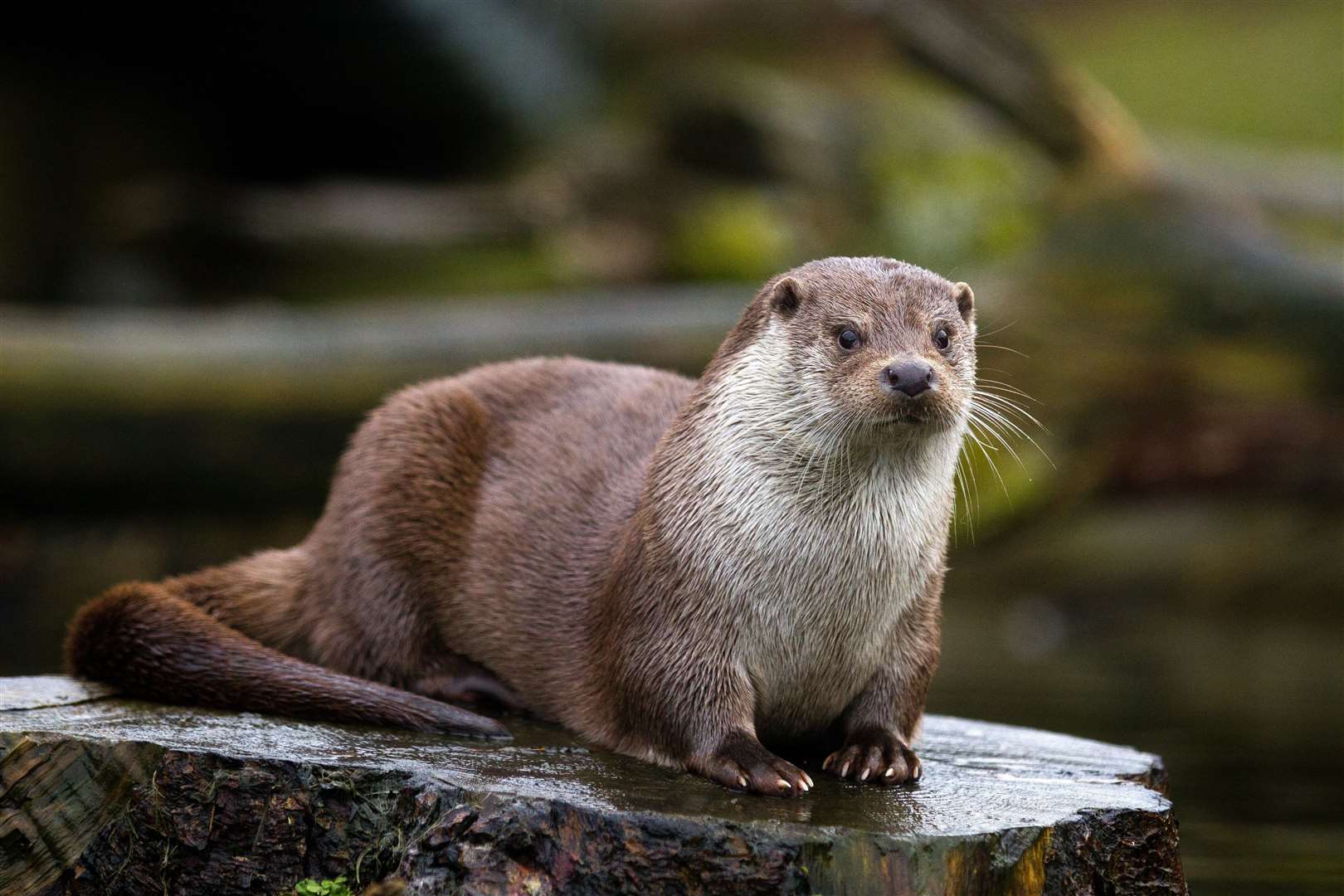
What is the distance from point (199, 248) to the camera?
1006 centimetres

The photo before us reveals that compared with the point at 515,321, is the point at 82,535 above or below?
below

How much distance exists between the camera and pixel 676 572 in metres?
2.95

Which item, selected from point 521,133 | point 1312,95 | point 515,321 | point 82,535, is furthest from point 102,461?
point 1312,95

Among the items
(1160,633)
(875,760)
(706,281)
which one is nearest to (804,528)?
(875,760)

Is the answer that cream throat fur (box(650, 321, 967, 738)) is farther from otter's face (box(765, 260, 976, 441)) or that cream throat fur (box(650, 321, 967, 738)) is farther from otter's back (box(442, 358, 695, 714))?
otter's back (box(442, 358, 695, 714))

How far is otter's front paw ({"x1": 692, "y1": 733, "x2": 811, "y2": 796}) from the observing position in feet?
8.84

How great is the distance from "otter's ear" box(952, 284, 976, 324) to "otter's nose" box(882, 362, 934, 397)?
33cm

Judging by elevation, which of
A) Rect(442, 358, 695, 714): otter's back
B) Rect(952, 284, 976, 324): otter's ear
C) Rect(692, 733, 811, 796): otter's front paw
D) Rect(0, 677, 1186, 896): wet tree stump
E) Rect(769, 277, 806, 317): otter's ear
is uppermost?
Rect(952, 284, 976, 324): otter's ear

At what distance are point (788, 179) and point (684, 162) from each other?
735mm

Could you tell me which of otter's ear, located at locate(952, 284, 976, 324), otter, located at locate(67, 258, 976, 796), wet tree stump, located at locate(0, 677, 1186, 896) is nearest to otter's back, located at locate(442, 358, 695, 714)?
otter, located at locate(67, 258, 976, 796)

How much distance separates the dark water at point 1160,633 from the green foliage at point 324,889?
2.06 m

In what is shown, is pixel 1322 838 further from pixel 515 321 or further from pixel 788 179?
pixel 788 179

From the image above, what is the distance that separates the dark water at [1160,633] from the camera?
4809 millimetres

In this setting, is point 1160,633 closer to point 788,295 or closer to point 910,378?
point 788,295
